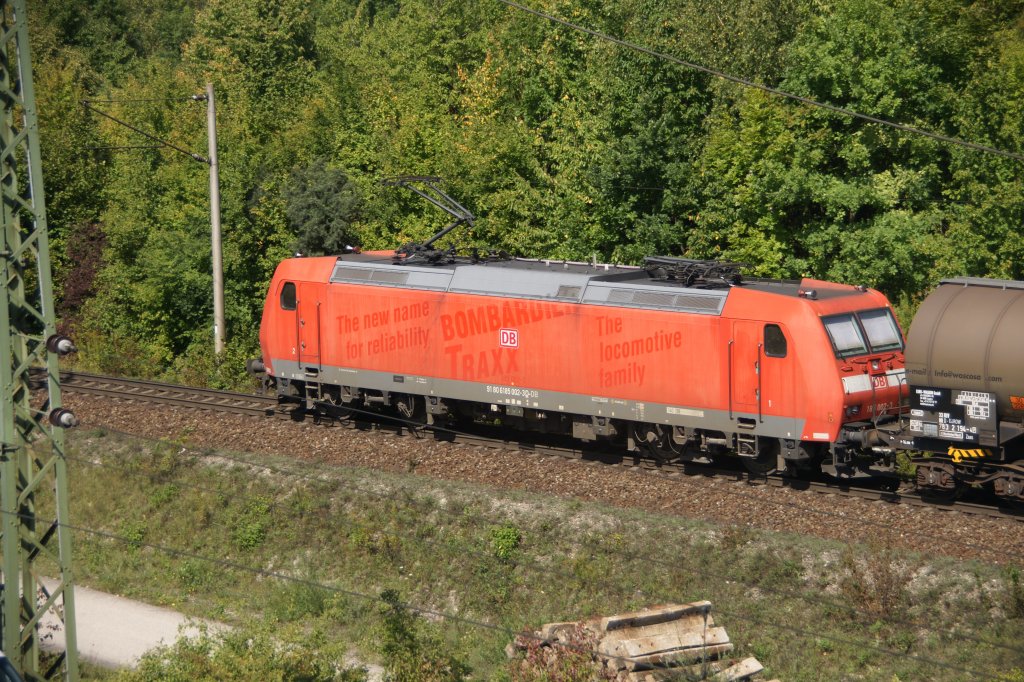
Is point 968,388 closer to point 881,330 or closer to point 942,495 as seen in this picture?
point 942,495

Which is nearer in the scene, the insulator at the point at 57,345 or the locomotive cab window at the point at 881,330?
the insulator at the point at 57,345

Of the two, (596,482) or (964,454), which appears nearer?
(964,454)

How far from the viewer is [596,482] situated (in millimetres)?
20578

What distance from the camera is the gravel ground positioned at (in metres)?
17.3

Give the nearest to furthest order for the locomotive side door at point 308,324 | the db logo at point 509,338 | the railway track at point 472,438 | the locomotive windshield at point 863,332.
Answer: the railway track at point 472,438, the locomotive windshield at point 863,332, the db logo at point 509,338, the locomotive side door at point 308,324

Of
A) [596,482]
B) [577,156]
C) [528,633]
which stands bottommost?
[528,633]

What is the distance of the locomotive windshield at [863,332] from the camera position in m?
19.2

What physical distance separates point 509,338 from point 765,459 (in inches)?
213

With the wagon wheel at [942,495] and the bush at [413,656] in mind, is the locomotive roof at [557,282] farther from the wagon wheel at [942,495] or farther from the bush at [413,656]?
the bush at [413,656]

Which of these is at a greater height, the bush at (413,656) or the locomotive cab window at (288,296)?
the locomotive cab window at (288,296)

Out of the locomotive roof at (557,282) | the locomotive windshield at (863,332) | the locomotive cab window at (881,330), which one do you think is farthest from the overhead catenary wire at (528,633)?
the locomotive roof at (557,282)

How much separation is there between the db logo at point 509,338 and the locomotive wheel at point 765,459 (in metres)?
4.94

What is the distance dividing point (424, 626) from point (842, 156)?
17401 millimetres

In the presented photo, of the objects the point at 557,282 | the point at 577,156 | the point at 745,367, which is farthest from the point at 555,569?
the point at 577,156
